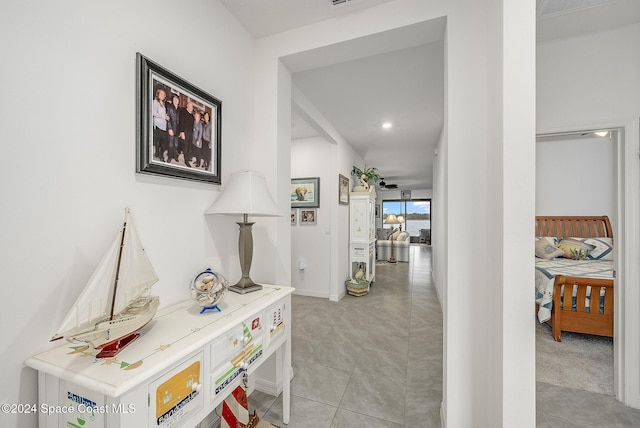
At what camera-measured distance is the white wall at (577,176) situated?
3473mm

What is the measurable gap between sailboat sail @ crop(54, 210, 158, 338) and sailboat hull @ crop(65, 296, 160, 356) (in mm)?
37

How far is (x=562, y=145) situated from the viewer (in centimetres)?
354

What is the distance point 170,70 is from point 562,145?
477 cm

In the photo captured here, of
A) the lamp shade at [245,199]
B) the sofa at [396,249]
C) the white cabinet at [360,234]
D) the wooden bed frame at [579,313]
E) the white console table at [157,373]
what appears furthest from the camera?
the sofa at [396,249]

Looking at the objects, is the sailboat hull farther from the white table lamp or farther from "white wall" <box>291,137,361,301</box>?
"white wall" <box>291,137,361,301</box>

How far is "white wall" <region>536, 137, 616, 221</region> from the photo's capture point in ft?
11.4

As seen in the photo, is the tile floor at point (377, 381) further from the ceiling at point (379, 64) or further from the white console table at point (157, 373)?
the ceiling at point (379, 64)

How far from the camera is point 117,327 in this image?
0.79 meters

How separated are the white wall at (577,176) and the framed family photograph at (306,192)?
322 cm

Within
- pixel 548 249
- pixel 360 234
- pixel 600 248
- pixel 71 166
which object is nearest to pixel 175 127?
pixel 71 166

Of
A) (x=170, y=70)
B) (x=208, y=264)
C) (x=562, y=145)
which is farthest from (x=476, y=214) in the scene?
(x=562, y=145)

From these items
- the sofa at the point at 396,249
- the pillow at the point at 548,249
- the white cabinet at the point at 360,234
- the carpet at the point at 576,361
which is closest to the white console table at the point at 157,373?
the carpet at the point at 576,361

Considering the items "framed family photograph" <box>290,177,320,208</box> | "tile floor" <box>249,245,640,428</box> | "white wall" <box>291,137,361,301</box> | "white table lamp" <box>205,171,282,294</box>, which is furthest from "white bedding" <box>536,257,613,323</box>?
"white table lamp" <box>205,171,282,294</box>

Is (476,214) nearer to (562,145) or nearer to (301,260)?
(301,260)
